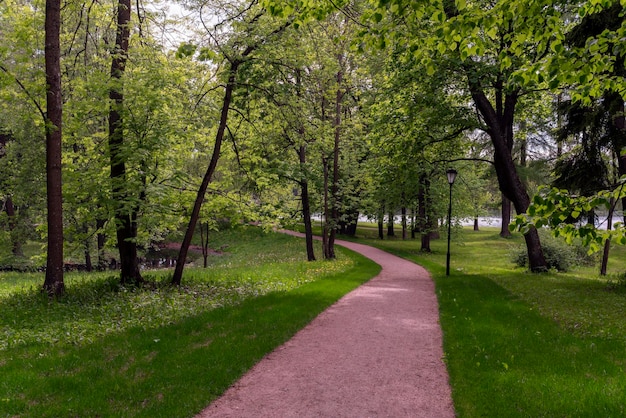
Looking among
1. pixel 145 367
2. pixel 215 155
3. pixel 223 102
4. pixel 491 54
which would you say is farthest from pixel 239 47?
pixel 491 54

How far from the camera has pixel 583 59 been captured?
4.34m

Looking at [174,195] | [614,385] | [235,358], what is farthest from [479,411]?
[174,195]

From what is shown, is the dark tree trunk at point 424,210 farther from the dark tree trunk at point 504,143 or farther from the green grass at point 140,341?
the green grass at point 140,341

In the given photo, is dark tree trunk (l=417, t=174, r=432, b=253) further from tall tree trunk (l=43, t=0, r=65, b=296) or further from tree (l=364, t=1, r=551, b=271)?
tall tree trunk (l=43, t=0, r=65, b=296)

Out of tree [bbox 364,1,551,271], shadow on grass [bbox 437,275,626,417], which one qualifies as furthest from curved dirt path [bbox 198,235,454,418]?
tree [bbox 364,1,551,271]

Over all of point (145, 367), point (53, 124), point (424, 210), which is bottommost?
point (145, 367)

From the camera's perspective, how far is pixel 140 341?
24.7ft

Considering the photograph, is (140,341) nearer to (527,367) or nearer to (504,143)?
(527,367)

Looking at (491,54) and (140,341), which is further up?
(491,54)

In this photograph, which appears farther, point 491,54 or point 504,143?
point 504,143

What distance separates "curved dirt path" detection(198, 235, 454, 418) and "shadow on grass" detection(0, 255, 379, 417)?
0.41 m

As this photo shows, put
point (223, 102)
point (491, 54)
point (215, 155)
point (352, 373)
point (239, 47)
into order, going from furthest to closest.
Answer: point (491, 54) < point (223, 102) < point (215, 155) < point (239, 47) < point (352, 373)

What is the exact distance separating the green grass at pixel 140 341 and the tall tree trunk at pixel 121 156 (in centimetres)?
89

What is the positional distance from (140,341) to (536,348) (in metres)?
7.49
